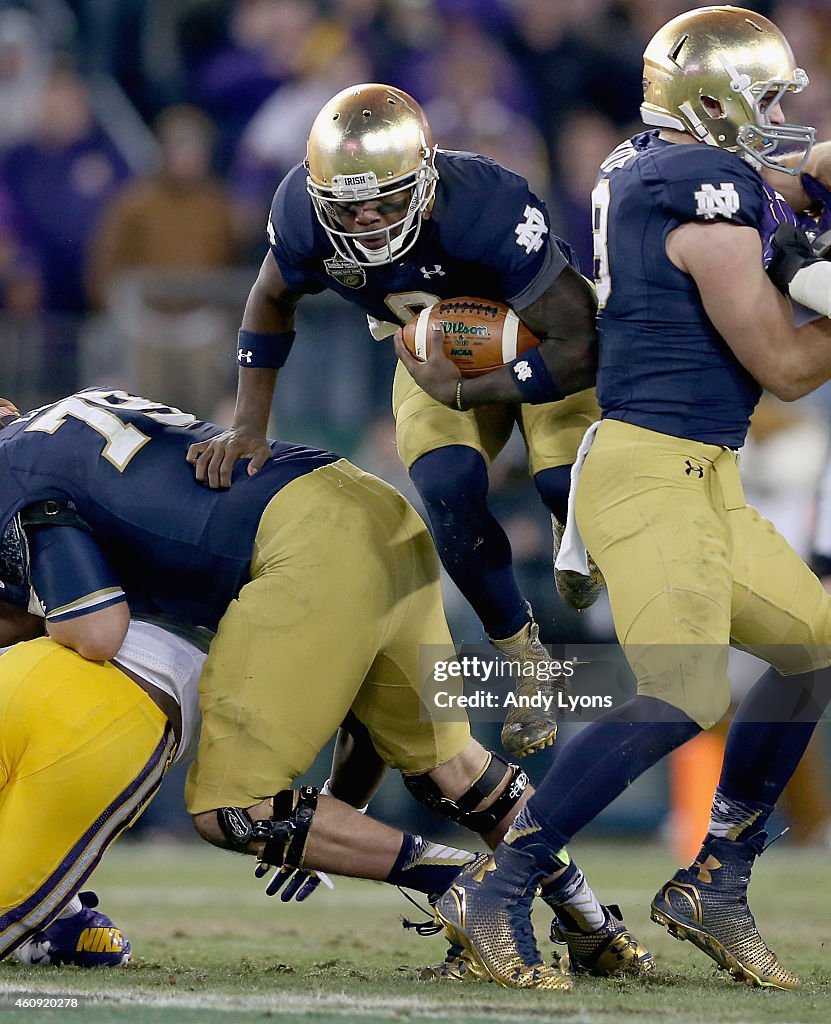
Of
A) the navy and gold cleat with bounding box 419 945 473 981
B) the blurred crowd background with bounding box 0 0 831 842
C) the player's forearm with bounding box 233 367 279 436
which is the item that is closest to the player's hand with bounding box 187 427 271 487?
the player's forearm with bounding box 233 367 279 436

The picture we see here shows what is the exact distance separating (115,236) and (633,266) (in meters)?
5.23

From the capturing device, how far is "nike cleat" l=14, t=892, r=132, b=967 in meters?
3.69

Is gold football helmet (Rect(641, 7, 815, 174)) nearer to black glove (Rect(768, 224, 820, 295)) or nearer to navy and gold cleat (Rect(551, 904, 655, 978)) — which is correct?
black glove (Rect(768, 224, 820, 295))

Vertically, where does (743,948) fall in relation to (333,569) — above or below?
below

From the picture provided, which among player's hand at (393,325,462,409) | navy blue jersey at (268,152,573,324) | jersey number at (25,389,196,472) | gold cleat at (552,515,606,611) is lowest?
gold cleat at (552,515,606,611)

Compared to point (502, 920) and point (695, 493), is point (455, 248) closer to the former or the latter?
point (695, 493)

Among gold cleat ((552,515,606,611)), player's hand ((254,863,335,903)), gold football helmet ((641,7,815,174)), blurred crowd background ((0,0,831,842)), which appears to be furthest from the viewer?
blurred crowd background ((0,0,831,842))

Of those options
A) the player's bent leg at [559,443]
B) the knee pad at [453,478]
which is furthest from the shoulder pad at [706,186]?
the knee pad at [453,478]

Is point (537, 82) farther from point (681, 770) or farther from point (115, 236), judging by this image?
point (681, 770)

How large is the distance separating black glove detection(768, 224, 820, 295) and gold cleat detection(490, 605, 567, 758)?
116 centimetres

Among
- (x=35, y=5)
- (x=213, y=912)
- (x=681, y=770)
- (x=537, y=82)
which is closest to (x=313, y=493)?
(x=213, y=912)

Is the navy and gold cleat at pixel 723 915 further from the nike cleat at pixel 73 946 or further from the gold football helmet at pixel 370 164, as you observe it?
the gold football helmet at pixel 370 164

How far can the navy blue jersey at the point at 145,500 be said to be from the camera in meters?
3.56

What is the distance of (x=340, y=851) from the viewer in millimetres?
3500
